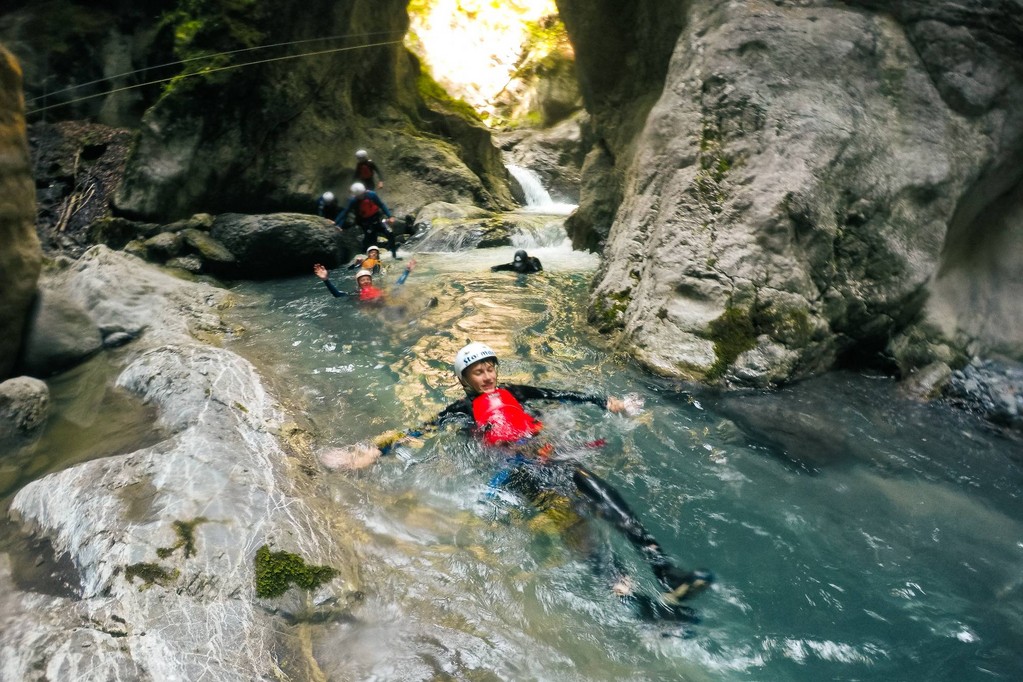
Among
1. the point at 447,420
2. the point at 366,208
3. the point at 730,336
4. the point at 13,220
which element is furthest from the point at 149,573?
the point at 366,208

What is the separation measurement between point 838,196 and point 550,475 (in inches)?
179

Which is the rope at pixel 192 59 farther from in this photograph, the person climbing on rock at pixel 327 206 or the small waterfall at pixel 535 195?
the small waterfall at pixel 535 195

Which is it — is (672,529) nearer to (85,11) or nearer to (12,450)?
(12,450)

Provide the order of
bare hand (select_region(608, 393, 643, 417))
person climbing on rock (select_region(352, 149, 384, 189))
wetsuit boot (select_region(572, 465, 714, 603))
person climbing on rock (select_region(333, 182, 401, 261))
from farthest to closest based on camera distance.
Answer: person climbing on rock (select_region(352, 149, 384, 189)) < person climbing on rock (select_region(333, 182, 401, 261)) < bare hand (select_region(608, 393, 643, 417)) < wetsuit boot (select_region(572, 465, 714, 603))

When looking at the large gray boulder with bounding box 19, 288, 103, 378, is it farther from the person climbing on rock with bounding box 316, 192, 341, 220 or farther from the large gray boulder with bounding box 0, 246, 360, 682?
the person climbing on rock with bounding box 316, 192, 341, 220

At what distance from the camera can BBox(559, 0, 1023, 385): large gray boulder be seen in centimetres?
615

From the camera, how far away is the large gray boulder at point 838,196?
6.15 metres

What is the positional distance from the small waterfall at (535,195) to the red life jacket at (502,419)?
1771cm

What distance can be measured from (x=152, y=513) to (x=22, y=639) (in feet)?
2.39

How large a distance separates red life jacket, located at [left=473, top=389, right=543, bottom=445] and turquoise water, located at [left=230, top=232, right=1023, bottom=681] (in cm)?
20

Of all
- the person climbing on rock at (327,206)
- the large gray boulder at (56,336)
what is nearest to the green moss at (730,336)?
the large gray boulder at (56,336)

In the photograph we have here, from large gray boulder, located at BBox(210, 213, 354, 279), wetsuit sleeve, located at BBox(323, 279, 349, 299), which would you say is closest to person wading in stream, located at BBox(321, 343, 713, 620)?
wetsuit sleeve, located at BBox(323, 279, 349, 299)

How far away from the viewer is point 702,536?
3.77m

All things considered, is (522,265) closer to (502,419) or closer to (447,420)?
(447,420)
